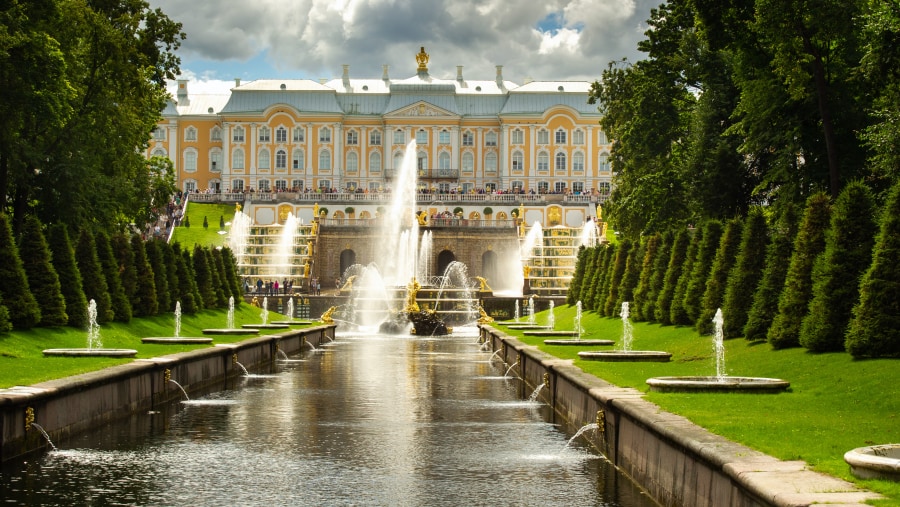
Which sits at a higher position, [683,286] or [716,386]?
[683,286]

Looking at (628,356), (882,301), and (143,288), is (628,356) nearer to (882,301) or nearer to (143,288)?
(882,301)

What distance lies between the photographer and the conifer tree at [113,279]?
29.1 meters

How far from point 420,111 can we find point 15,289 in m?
99.7

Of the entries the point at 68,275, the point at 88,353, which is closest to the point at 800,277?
the point at 88,353

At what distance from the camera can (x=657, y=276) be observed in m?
32.4

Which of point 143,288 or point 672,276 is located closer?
point 672,276

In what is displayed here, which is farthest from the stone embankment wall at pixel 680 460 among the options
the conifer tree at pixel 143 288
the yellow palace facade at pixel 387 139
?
A: the yellow palace facade at pixel 387 139

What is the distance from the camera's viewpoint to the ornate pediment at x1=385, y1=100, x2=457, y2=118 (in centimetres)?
12112

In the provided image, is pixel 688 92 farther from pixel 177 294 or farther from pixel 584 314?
pixel 177 294

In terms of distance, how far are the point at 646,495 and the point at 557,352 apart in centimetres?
1254

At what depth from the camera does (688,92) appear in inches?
1662

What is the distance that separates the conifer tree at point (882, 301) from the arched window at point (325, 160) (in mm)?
106528

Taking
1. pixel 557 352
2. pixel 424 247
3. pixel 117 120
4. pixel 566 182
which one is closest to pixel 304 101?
pixel 566 182

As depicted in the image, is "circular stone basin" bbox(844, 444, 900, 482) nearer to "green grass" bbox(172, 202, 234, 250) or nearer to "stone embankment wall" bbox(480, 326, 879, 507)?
"stone embankment wall" bbox(480, 326, 879, 507)
